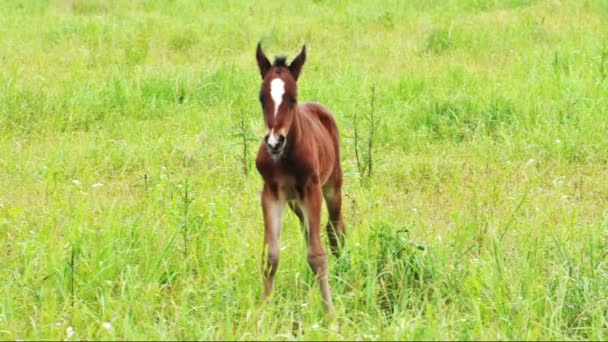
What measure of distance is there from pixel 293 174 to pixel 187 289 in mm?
709

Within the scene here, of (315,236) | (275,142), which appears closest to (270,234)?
(315,236)

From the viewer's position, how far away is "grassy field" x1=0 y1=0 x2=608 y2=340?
414cm

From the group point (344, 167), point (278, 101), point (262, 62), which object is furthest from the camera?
point (344, 167)

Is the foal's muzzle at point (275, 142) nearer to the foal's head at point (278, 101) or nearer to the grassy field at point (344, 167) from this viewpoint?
the foal's head at point (278, 101)

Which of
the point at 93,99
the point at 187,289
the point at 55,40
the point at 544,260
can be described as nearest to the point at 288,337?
the point at 187,289

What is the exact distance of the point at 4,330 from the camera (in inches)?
153

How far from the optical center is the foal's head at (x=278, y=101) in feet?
12.4

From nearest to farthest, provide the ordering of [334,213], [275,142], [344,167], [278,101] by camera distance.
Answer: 1. [275,142]
2. [278,101]
3. [334,213]
4. [344,167]

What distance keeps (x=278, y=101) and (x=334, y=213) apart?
1.25 metres

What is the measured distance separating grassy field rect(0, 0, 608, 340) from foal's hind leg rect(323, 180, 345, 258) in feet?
0.53

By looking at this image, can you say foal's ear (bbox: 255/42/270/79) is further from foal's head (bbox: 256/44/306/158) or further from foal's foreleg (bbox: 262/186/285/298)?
foal's foreleg (bbox: 262/186/285/298)

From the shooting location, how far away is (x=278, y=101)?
3904 millimetres

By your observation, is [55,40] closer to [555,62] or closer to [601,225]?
[555,62]

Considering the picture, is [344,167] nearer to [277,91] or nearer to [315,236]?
[315,236]
